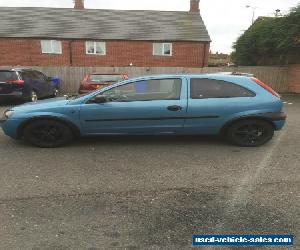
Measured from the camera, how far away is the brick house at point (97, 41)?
2591cm

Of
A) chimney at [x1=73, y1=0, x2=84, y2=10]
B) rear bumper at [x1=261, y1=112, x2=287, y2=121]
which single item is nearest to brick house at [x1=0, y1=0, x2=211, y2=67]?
chimney at [x1=73, y1=0, x2=84, y2=10]

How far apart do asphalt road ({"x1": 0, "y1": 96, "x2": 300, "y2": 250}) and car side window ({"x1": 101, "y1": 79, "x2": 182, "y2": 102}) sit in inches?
36.9

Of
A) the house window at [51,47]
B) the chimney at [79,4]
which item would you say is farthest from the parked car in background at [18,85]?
the chimney at [79,4]

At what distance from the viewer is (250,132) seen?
6.61 meters

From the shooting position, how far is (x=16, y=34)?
25.7 metres

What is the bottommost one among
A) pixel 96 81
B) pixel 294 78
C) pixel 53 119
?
pixel 294 78

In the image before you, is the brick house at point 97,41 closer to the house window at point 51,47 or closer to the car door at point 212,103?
the house window at point 51,47

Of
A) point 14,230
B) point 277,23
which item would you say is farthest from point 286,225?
point 277,23

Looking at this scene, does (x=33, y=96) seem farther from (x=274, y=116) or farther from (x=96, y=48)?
(x=96, y=48)

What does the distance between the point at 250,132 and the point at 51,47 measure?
889 inches

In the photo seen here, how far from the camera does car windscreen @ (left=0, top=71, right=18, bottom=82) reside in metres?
12.6

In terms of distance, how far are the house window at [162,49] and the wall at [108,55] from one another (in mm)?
254

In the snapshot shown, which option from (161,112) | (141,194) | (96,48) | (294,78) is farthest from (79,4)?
(141,194)

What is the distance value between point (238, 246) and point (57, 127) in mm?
4279
